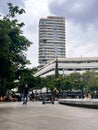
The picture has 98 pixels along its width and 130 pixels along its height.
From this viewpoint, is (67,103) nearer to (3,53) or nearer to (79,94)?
(3,53)

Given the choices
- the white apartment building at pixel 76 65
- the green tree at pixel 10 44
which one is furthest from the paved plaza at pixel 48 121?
the white apartment building at pixel 76 65

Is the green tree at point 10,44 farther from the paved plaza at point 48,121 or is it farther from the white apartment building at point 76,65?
the white apartment building at point 76,65

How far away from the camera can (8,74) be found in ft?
71.1

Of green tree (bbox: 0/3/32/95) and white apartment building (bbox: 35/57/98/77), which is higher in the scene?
white apartment building (bbox: 35/57/98/77)

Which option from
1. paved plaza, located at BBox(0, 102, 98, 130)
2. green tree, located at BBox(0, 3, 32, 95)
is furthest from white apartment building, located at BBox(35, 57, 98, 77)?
paved plaza, located at BBox(0, 102, 98, 130)

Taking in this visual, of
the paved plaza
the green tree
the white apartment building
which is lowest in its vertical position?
the paved plaza

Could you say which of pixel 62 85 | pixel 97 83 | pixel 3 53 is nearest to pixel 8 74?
pixel 3 53

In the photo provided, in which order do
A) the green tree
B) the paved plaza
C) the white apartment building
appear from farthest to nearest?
1. the white apartment building
2. the green tree
3. the paved plaza

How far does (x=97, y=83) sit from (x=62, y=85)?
39.5ft

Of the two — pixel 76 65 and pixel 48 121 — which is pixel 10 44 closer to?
pixel 48 121

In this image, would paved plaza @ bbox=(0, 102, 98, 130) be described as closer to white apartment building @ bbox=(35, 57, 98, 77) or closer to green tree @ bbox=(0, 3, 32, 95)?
green tree @ bbox=(0, 3, 32, 95)

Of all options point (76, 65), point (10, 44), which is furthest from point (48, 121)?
point (76, 65)

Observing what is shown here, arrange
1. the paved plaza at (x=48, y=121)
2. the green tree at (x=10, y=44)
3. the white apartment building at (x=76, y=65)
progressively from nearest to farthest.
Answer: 1. the paved plaza at (x=48, y=121)
2. the green tree at (x=10, y=44)
3. the white apartment building at (x=76, y=65)

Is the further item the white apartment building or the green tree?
the white apartment building
